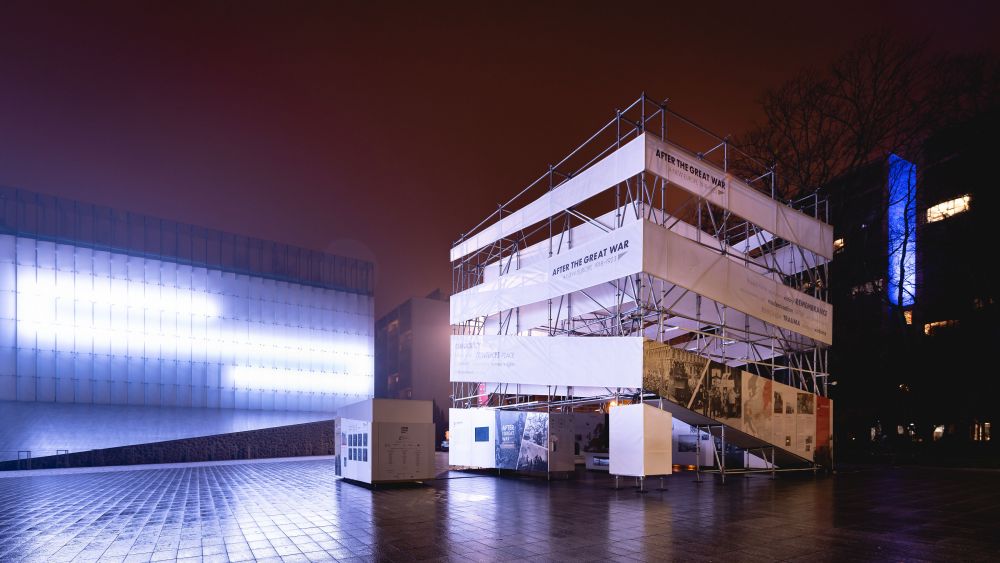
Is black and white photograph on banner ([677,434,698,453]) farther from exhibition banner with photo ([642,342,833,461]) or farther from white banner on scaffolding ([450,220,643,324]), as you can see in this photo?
white banner on scaffolding ([450,220,643,324])

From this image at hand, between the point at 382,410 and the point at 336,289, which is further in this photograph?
the point at 336,289

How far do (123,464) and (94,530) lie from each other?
21.4m

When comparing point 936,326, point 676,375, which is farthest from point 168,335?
point 936,326

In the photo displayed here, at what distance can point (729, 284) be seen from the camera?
20344mm

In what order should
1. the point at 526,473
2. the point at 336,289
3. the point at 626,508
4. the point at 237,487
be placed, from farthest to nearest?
the point at 336,289
the point at 526,473
the point at 237,487
the point at 626,508

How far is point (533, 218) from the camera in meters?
24.3

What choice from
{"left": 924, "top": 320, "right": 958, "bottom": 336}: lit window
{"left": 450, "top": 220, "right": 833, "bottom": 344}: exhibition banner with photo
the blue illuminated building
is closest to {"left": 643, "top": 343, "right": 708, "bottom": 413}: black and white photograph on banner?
{"left": 450, "top": 220, "right": 833, "bottom": 344}: exhibition banner with photo

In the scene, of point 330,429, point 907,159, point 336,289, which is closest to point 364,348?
point 336,289

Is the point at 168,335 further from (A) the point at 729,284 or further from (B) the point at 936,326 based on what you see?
(B) the point at 936,326

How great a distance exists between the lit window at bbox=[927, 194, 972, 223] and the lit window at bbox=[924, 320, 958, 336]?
558 centimetres

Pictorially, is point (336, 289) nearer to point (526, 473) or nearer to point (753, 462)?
point (526, 473)

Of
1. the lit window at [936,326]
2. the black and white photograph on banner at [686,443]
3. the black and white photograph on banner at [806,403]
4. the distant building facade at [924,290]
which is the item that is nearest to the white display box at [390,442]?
the black and white photograph on banner at [686,443]

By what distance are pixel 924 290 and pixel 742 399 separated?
22.5 metres

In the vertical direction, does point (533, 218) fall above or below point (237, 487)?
above
